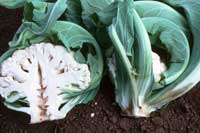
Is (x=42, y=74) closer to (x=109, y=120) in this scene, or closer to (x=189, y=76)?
(x=109, y=120)

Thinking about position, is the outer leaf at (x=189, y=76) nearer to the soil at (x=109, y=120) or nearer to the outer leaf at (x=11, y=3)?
the soil at (x=109, y=120)

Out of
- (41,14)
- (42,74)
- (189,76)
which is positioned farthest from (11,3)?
(189,76)

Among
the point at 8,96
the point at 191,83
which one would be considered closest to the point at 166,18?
the point at 191,83

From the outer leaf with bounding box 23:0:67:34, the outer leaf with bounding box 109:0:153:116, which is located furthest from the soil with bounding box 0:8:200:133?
the outer leaf with bounding box 23:0:67:34

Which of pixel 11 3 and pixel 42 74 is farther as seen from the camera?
pixel 11 3

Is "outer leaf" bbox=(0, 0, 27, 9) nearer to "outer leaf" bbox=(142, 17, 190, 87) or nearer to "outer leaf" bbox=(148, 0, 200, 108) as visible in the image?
"outer leaf" bbox=(142, 17, 190, 87)

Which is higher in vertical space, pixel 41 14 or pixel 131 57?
pixel 41 14

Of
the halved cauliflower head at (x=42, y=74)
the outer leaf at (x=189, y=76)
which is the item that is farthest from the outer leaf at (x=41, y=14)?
the outer leaf at (x=189, y=76)
